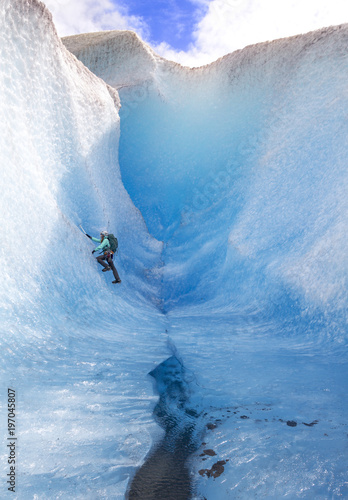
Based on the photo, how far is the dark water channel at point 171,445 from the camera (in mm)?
2617

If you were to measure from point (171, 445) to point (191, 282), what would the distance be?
527 cm

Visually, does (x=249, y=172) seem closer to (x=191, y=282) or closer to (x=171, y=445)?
(x=191, y=282)

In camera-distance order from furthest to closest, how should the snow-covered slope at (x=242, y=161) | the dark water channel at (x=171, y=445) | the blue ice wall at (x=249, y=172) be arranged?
the snow-covered slope at (x=242, y=161), the blue ice wall at (x=249, y=172), the dark water channel at (x=171, y=445)

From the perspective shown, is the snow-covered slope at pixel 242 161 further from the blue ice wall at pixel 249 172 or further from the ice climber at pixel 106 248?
the ice climber at pixel 106 248

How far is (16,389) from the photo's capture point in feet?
10.8

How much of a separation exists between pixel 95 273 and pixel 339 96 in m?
6.48

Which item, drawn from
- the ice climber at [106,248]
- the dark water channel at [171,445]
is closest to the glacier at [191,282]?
the dark water channel at [171,445]

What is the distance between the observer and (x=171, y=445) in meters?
3.16

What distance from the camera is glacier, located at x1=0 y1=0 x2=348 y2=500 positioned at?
116 inches

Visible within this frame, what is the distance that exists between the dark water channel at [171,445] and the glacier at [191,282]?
0.11 ft

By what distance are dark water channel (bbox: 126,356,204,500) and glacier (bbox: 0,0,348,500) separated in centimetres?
3

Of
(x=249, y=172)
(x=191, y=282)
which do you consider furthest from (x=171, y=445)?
(x=249, y=172)

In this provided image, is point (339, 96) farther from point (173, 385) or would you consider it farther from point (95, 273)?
point (173, 385)

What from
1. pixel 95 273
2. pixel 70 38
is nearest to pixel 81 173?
pixel 95 273
